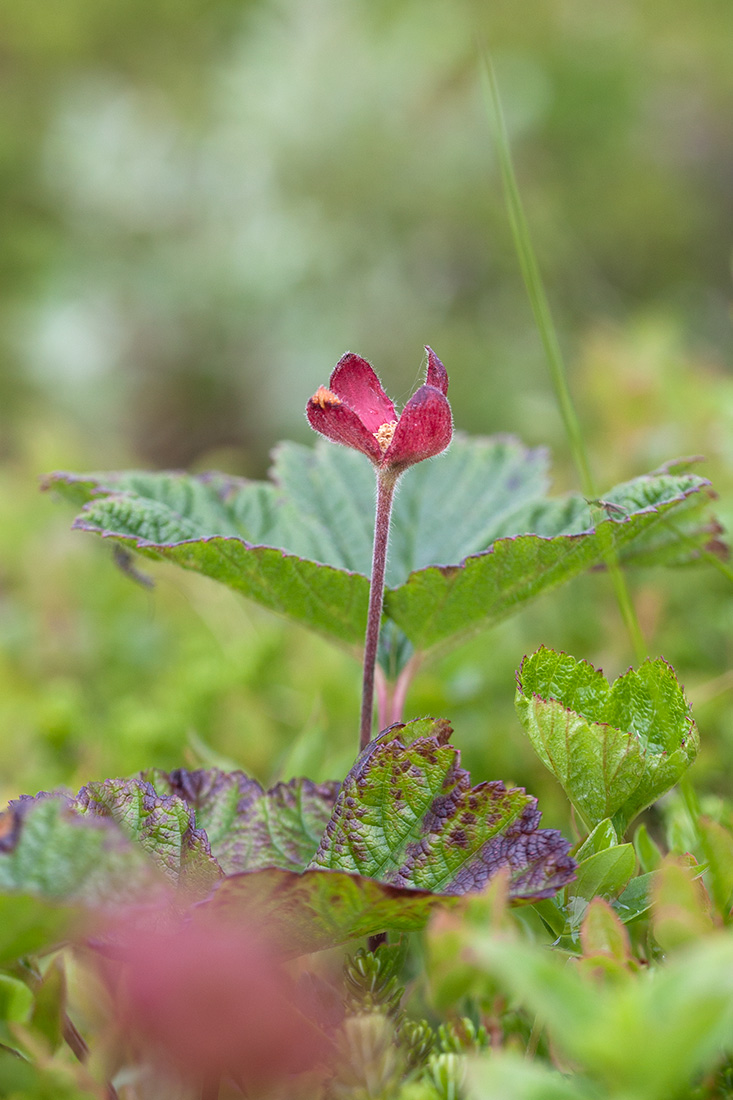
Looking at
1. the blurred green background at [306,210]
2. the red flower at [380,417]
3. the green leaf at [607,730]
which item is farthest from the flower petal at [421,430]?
the blurred green background at [306,210]

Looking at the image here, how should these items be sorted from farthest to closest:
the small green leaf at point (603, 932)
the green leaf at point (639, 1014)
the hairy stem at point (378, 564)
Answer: the hairy stem at point (378, 564) < the small green leaf at point (603, 932) < the green leaf at point (639, 1014)

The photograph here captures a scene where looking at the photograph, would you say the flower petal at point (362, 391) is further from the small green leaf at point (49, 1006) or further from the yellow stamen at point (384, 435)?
the small green leaf at point (49, 1006)

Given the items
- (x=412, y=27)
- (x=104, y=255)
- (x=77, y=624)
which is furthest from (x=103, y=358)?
(x=77, y=624)

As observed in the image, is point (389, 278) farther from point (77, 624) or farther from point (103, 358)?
point (77, 624)

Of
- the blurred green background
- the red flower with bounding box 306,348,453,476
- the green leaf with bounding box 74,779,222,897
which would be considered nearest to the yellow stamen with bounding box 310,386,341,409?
the red flower with bounding box 306,348,453,476

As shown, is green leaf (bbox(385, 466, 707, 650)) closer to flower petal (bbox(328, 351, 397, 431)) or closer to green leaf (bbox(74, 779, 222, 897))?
flower petal (bbox(328, 351, 397, 431))
